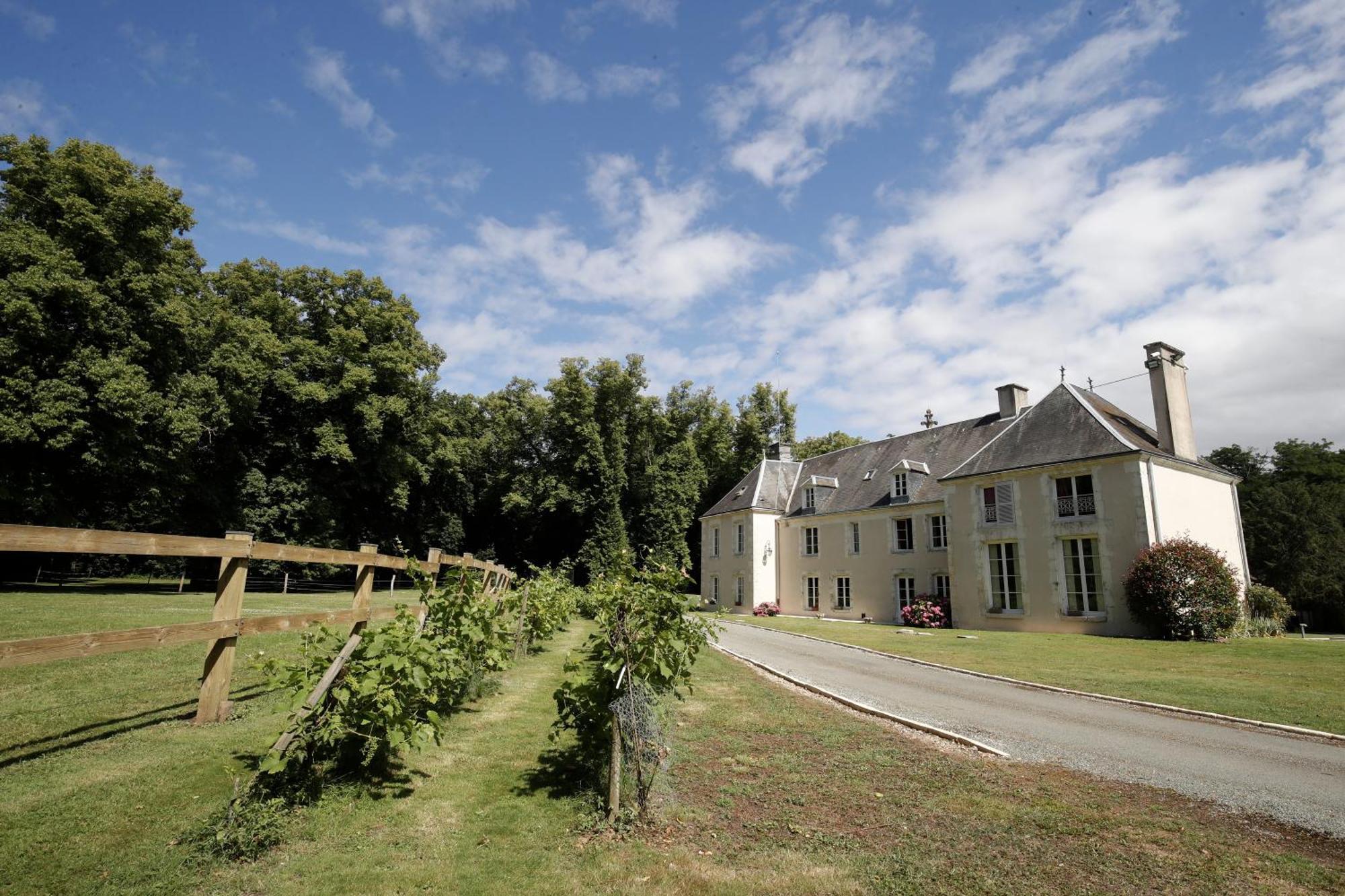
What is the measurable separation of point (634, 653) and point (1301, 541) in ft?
165

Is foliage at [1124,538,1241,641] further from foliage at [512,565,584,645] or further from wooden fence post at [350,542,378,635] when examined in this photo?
wooden fence post at [350,542,378,635]

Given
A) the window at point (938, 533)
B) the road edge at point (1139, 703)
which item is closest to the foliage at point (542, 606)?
the road edge at point (1139, 703)

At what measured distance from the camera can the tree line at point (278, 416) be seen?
19.3m

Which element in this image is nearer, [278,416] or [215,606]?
[215,606]

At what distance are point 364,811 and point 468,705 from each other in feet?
9.91

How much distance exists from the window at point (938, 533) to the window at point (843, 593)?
453 cm

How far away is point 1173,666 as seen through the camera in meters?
12.6

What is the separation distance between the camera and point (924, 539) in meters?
26.4

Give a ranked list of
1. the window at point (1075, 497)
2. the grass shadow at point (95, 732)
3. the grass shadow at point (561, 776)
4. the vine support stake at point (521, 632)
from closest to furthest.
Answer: the grass shadow at point (95, 732)
the grass shadow at point (561, 776)
the vine support stake at point (521, 632)
the window at point (1075, 497)

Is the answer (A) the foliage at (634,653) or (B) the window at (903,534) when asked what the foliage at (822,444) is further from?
(A) the foliage at (634,653)

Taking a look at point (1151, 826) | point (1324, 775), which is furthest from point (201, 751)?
point (1324, 775)

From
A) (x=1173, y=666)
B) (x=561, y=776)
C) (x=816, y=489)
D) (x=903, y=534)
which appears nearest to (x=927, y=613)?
(x=903, y=534)

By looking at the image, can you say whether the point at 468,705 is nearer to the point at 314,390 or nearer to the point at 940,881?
the point at 940,881

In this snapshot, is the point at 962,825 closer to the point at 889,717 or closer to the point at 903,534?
the point at 889,717
